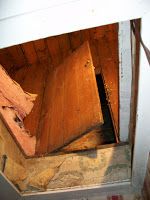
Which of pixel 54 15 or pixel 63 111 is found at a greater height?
pixel 54 15

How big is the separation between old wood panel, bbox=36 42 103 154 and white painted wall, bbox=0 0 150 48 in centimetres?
130

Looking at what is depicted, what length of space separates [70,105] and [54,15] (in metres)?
1.75

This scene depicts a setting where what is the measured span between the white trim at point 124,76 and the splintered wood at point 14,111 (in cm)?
83

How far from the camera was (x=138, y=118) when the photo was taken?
1261 mm

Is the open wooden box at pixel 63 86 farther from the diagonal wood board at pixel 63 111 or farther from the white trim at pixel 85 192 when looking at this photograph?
the white trim at pixel 85 192

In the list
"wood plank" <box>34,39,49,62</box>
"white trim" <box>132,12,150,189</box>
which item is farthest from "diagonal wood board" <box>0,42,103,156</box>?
"wood plank" <box>34,39,49,62</box>

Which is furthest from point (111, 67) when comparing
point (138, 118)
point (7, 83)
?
point (138, 118)

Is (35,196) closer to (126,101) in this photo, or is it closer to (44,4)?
(126,101)

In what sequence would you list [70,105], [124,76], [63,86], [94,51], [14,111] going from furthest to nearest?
[94,51]
[63,86]
[70,105]
[14,111]
[124,76]

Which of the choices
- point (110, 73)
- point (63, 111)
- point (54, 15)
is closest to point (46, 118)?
point (63, 111)

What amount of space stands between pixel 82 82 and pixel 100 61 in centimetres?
100

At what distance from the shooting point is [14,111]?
2148 mm

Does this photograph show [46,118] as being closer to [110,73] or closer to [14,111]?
[14,111]

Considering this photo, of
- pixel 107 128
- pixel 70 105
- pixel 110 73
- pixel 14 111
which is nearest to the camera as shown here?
pixel 14 111
